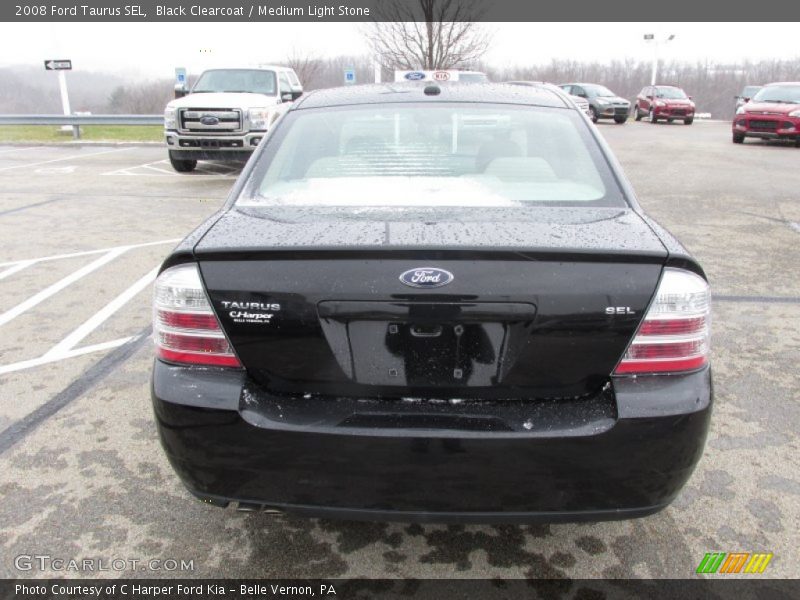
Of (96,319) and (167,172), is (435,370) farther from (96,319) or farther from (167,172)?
(167,172)

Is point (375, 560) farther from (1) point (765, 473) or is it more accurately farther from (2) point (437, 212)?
(1) point (765, 473)

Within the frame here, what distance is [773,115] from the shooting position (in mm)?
17031

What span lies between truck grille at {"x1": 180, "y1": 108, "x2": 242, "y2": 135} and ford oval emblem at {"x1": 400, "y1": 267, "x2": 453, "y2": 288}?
33.4 feet

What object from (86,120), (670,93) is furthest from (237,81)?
(670,93)

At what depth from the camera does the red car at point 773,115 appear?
663 inches

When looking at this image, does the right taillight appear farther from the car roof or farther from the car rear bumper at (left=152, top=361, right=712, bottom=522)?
the car roof

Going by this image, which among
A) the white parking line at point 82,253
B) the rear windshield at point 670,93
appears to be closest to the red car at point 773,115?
the rear windshield at point 670,93

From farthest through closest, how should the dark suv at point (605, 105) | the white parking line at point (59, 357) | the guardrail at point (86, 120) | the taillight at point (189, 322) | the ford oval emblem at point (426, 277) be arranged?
1. the dark suv at point (605, 105)
2. the guardrail at point (86, 120)
3. the white parking line at point (59, 357)
4. the taillight at point (189, 322)
5. the ford oval emblem at point (426, 277)

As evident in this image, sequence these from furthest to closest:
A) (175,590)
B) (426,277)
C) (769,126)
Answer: (769,126) < (175,590) < (426,277)

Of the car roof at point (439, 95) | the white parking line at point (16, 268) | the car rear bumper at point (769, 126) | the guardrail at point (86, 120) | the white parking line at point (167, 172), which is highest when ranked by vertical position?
the car roof at point (439, 95)

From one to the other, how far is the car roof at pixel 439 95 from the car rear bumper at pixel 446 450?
64.7 inches

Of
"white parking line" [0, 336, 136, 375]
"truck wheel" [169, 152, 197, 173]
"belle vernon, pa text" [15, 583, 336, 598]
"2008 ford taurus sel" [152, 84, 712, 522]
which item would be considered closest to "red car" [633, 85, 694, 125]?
"truck wheel" [169, 152, 197, 173]

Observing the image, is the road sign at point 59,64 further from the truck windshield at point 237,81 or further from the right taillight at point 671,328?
the right taillight at point 671,328

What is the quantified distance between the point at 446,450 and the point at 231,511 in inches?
45.4
